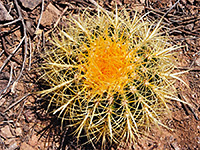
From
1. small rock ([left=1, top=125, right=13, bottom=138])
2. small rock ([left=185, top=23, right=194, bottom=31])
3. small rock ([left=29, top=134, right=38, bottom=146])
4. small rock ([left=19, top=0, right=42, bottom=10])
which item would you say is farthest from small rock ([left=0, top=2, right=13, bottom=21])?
small rock ([left=185, top=23, right=194, bottom=31])

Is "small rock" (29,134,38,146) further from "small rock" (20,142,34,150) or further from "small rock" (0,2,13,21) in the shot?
"small rock" (0,2,13,21)

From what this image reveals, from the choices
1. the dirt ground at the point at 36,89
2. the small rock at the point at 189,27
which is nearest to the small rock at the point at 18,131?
the dirt ground at the point at 36,89

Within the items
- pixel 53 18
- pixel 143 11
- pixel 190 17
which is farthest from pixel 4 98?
pixel 190 17

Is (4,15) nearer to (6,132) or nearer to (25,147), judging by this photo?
(6,132)

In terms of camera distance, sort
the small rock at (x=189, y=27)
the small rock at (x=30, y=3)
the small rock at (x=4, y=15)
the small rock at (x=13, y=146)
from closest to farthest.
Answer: the small rock at (x=13, y=146)
the small rock at (x=4, y=15)
the small rock at (x=30, y=3)
the small rock at (x=189, y=27)

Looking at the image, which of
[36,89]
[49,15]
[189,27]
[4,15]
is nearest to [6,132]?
[36,89]

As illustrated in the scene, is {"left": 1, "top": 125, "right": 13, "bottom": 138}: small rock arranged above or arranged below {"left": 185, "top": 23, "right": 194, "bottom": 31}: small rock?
above

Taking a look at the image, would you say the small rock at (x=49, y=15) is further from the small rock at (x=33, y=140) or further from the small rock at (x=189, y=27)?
the small rock at (x=189, y=27)
